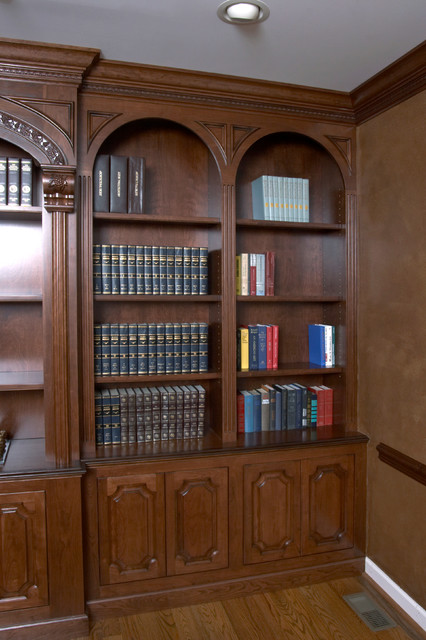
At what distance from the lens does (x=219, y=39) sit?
231 cm

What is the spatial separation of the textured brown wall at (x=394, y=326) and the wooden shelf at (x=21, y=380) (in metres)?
1.78

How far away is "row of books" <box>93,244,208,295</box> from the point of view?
2727 mm

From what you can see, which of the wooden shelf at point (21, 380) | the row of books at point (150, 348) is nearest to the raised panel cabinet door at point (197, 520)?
the row of books at point (150, 348)

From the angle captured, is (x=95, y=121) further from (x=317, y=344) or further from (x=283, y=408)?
(x=283, y=408)

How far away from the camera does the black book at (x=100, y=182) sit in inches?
106

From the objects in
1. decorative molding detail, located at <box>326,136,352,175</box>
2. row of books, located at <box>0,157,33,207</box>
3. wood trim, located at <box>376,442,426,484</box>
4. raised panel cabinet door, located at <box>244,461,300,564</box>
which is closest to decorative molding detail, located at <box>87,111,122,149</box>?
row of books, located at <box>0,157,33,207</box>

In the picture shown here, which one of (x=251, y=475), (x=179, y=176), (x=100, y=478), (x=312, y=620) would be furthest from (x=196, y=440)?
(x=179, y=176)

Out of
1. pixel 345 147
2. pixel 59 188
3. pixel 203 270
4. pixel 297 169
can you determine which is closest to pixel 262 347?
pixel 203 270

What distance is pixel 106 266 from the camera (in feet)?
8.94

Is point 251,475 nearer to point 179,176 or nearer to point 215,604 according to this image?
point 215,604

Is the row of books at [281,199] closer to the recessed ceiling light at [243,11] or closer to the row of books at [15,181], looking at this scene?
the recessed ceiling light at [243,11]

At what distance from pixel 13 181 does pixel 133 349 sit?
1.02 metres

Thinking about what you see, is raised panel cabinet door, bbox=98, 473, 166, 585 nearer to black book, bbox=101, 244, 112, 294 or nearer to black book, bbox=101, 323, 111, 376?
black book, bbox=101, 323, 111, 376

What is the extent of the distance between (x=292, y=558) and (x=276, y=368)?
3.43 feet
